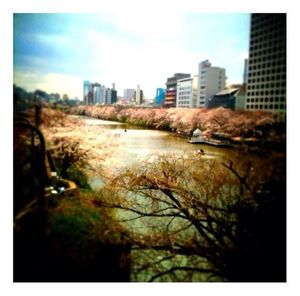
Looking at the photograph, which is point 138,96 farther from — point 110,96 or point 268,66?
point 268,66

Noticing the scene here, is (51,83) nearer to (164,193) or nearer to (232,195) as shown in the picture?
(164,193)

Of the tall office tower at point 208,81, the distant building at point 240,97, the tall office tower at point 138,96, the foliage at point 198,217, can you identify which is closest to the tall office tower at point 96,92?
the tall office tower at point 138,96

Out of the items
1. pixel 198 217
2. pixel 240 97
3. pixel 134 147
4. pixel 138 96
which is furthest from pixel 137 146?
pixel 240 97

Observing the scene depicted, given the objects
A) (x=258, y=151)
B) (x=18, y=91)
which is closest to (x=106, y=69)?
(x=18, y=91)

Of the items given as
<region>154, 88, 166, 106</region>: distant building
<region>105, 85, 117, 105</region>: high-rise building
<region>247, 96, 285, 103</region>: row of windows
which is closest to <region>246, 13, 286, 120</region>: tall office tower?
<region>247, 96, 285, 103</region>: row of windows

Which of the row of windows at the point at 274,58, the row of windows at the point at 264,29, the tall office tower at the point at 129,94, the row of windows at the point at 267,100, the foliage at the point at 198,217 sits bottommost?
the foliage at the point at 198,217

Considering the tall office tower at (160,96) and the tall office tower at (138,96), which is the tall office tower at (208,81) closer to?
the tall office tower at (160,96)
